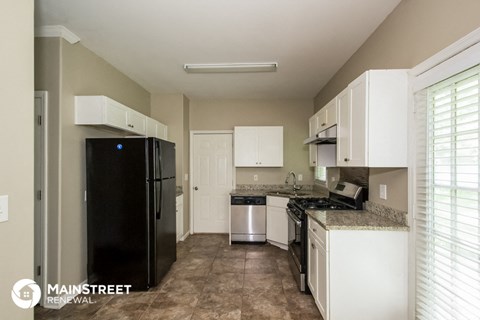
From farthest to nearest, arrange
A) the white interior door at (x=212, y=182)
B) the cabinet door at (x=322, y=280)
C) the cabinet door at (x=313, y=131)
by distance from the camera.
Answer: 1. the white interior door at (x=212, y=182)
2. the cabinet door at (x=313, y=131)
3. the cabinet door at (x=322, y=280)

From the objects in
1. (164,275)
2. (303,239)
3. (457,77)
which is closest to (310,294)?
(303,239)

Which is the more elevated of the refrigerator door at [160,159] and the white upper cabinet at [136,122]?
the white upper cabinet at [136,122]

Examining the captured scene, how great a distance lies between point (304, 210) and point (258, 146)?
6.84ft

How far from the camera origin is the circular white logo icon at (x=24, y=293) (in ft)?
4.09

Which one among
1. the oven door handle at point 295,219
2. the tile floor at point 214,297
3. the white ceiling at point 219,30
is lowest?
the tile floor at point 214,297

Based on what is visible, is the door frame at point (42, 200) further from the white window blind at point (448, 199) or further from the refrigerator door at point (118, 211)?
the white window blind at point (448, 199)

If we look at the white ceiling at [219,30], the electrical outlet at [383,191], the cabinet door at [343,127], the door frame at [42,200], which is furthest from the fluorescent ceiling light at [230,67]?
the electrical outlet at [383,191]

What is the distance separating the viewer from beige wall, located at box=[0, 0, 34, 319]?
3.93ft

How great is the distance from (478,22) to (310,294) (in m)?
2.58

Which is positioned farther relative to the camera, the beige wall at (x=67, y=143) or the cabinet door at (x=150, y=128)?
the cabinet door at (x=150, y=128)

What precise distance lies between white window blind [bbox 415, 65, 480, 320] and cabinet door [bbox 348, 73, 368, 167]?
1.12ft

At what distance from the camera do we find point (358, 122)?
2.00 meters

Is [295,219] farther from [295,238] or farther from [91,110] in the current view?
[91,110]

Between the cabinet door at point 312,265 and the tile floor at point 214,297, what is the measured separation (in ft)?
0.65
